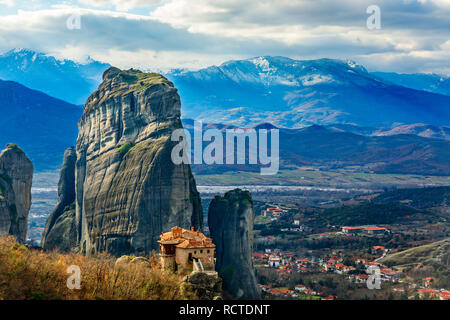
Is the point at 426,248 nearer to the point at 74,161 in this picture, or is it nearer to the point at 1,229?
the point at 74,161

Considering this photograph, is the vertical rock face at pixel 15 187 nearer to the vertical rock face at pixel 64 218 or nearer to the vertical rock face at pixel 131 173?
the vertical rock face at pixel 64 218

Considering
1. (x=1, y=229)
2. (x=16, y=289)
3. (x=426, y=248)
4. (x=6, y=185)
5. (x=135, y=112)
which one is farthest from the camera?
(x=426, y=248)

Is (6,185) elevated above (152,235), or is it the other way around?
(6,185)

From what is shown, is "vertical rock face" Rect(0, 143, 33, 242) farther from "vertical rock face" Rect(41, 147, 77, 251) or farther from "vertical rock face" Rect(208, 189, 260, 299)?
"vertical rock face" Rect(208, 189, 260, 299)

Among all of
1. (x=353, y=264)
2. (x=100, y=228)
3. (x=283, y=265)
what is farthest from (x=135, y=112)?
(x=353, y=264)

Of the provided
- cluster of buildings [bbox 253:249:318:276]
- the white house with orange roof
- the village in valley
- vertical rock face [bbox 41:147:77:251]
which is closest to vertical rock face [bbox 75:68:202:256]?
vertical rock face [bbox 41:147:77:251]

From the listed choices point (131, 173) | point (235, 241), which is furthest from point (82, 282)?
point (131, 173)

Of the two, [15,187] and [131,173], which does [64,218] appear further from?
[131,173]

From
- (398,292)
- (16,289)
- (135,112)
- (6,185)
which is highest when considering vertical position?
(135,112)

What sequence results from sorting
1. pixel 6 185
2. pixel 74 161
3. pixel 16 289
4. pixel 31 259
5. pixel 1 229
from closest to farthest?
pixel 16 289, pixel 31 259, pixel 1 229, pixel 6 185, pixel 74 161
